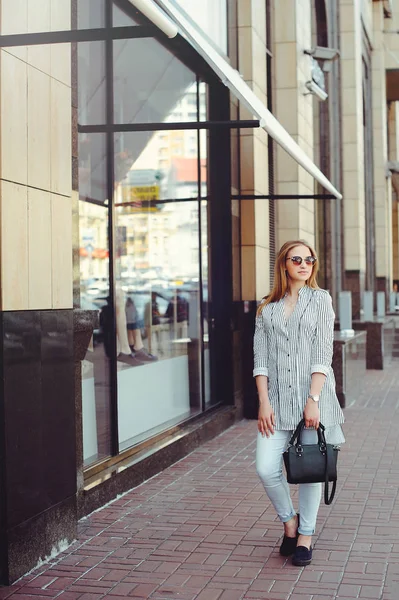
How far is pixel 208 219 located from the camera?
430 inches

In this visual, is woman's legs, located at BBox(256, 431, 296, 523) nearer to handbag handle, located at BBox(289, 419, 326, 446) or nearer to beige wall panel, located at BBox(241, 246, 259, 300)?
handbag handle, located at BBox(289, 419, 326, 446)

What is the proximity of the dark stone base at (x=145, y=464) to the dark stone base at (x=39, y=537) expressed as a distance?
1.87ft

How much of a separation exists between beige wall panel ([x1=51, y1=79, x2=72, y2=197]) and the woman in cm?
143

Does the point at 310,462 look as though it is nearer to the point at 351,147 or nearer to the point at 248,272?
the point at 248,272

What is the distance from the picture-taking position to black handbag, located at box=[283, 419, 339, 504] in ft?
16.5

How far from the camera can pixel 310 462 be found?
504 centimetres

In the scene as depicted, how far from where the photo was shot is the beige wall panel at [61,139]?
5.58 meters

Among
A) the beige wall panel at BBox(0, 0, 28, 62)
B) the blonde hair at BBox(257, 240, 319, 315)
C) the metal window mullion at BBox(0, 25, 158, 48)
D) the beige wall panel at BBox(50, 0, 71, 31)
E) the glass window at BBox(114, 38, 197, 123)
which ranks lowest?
the blonde hair at BBox(257, 240, 319, 315)

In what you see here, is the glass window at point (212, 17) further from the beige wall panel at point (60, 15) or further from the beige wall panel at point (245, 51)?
the beige wall panel at point (60, 15)

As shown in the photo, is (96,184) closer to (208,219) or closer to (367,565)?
(208,219)

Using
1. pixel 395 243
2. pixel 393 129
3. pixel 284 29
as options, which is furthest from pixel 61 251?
pixel 395 243

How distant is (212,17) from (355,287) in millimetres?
11822

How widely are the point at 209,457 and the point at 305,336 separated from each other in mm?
3734

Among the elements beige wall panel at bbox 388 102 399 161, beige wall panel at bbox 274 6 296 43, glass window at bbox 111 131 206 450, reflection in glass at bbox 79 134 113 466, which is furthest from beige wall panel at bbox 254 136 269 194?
beige wall panel at bbox 388 102 399 161
